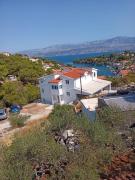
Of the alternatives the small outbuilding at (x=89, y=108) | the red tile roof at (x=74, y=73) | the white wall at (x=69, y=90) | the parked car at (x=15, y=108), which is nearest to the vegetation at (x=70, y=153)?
the small outbuilding at (x=89, y=108)

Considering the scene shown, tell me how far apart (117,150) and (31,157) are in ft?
18.0

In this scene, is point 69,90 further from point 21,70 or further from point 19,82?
point 21,70

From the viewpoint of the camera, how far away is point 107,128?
22562 millimetres

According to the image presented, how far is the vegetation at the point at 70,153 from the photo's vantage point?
1708cm

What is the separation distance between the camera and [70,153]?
19.6 meters

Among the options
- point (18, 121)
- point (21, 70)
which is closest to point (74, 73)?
point (18, 121)

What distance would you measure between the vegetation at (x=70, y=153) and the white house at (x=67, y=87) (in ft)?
70.1

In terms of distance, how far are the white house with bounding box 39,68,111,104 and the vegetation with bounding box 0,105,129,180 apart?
2138 cm

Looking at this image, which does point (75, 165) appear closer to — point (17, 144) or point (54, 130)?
point (17, 144)

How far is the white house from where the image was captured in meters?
44.1

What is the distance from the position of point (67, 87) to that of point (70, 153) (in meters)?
25.2

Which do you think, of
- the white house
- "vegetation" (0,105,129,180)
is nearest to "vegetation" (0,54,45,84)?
the white house

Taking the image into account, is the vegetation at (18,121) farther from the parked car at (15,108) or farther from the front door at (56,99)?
the front door at (56,99)

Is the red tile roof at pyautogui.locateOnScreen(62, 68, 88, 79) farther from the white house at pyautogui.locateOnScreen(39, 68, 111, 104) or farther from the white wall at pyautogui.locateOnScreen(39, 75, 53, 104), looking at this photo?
the white wall at pyautogui.locateOnScreen(39, 75, 53, 104)
